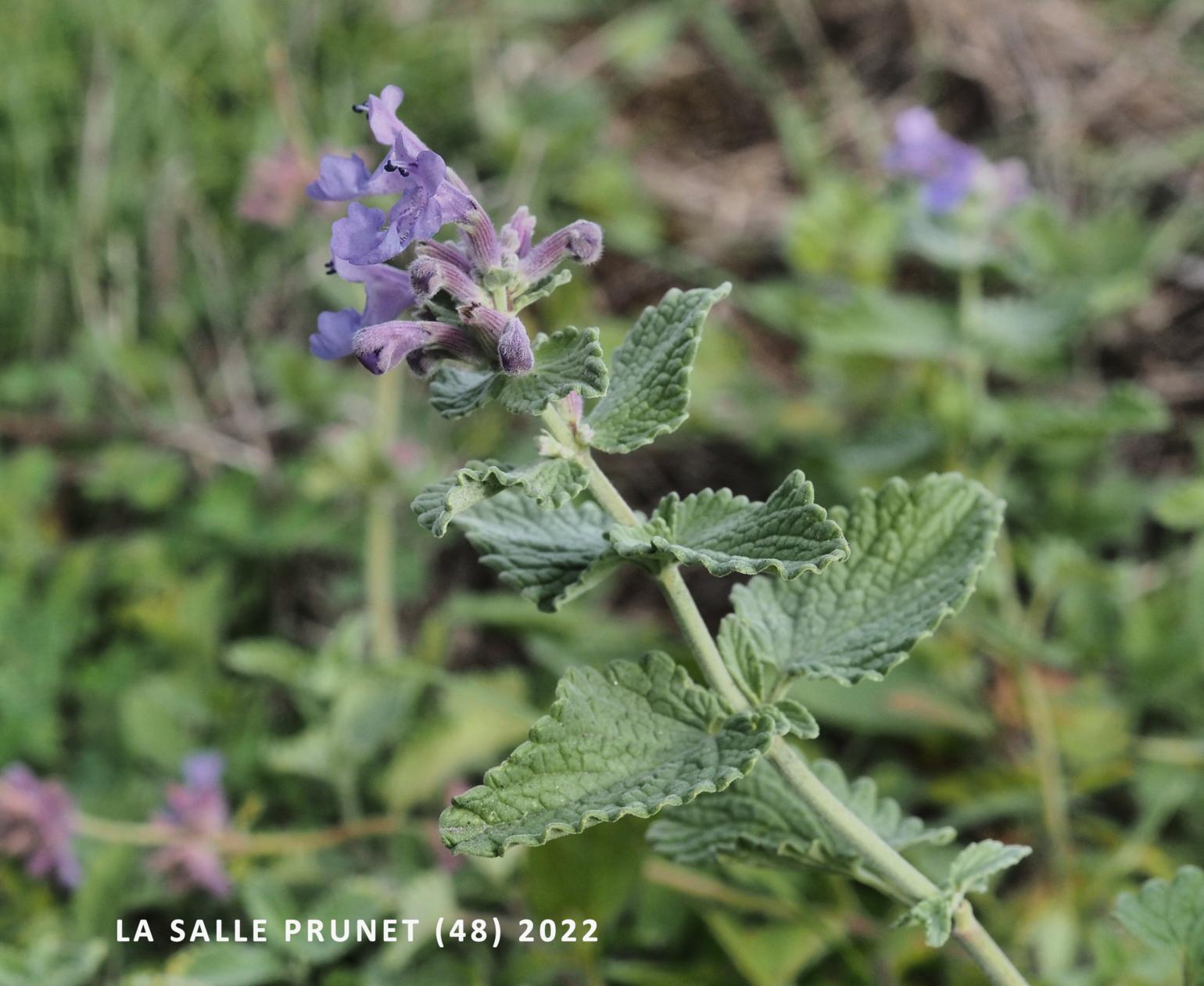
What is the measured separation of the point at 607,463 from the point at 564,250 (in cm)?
199

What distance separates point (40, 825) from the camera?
2.18 metres

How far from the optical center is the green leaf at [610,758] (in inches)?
43.5

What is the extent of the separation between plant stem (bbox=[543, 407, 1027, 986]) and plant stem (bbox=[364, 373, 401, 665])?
54.9 inches

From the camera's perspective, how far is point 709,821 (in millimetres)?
1468

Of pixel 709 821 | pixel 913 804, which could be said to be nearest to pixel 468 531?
pixel 709 821

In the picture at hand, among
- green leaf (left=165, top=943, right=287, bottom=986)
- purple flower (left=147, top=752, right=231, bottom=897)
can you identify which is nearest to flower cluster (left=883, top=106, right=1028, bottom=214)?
purple flower (left=147, top=752, right=231, bottom=897)

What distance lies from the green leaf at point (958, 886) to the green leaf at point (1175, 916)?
18 cm

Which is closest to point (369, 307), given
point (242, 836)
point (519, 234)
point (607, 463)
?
point (519, 234)

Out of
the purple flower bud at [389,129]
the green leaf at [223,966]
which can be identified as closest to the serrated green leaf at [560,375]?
the purple flower bud at [389,129]

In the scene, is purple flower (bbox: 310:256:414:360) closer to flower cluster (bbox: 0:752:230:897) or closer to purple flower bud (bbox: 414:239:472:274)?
purple flower bud (bbox: 414:239:472:274)

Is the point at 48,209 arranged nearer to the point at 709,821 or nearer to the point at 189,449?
the point at 189,449

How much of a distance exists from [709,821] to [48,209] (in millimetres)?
2794

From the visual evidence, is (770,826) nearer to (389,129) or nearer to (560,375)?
(560,375)

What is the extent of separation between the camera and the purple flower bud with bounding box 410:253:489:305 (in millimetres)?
1152
